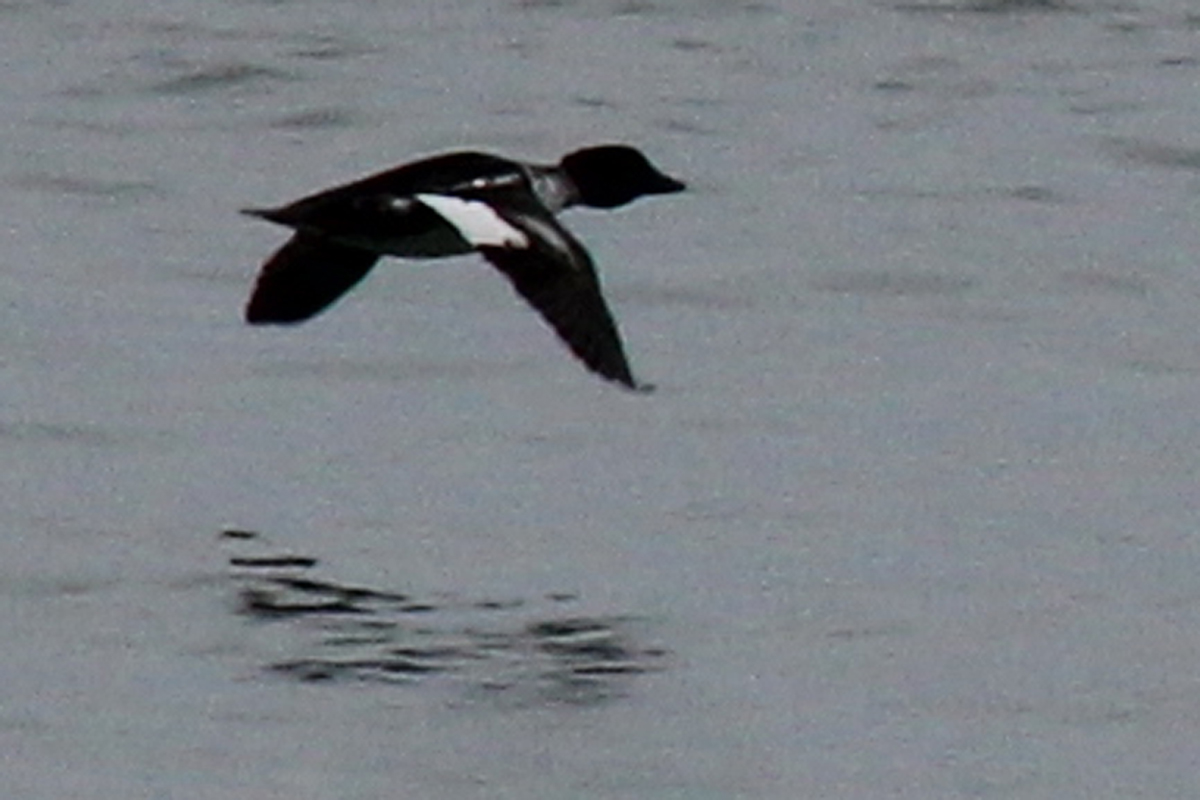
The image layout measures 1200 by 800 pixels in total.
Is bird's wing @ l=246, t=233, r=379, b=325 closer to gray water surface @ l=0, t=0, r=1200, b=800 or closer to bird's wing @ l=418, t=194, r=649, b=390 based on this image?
gray water surface @ l=0, t=0, r=1200, b=800

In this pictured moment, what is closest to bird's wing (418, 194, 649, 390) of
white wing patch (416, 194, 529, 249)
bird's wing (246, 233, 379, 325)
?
white wing patch (416, 194, 529, 249)

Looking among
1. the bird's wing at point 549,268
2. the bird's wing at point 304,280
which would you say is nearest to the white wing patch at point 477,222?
the bird's wing at point 549,268

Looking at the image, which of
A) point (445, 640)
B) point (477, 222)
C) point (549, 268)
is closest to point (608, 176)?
point (477, 222)

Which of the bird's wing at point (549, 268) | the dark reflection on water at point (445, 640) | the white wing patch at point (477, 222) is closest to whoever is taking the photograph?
the dark reflection on water at point (445, 640)

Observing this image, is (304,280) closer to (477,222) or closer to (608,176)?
(608,176)

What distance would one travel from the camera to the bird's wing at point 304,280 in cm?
1075

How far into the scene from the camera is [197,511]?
1062 cm

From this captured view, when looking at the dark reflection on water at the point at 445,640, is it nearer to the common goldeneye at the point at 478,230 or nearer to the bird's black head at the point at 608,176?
the common goldeneye at the point at 478,230

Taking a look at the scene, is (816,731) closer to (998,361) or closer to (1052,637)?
(1052,637)

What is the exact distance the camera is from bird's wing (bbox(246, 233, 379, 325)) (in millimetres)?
10750

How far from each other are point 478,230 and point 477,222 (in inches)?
1.7

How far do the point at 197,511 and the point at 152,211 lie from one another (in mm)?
3932

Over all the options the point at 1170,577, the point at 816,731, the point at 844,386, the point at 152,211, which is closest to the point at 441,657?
the point at 816,731

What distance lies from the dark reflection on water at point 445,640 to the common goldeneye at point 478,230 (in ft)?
1.73
